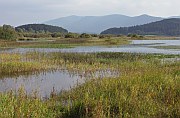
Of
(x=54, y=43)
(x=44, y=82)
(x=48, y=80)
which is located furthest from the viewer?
(x=54, y=43)

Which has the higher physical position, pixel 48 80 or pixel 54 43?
pixel 54 43

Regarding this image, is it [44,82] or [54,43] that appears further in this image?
[54,43]

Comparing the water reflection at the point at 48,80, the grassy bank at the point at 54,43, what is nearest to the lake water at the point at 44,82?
the water reflection at the point at 48,80

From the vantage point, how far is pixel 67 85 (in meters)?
16.1

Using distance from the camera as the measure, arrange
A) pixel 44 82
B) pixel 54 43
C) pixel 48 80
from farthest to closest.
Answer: pixel 54 43 → pixel 48 80 → pixel 44 82

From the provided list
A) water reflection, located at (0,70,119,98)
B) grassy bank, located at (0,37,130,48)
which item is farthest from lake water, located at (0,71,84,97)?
grassy bank, located at (0,37,130,48)

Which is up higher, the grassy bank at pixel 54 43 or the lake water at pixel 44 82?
the grassy bank at pixel 54 43

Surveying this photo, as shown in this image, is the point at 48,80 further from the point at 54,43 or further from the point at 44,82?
the point at 54,43

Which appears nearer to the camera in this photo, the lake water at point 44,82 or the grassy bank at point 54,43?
the lake water at point 44,82

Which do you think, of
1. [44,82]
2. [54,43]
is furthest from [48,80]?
[54,43]

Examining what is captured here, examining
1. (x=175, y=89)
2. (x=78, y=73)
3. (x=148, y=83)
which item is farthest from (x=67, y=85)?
(x=175, y=89)

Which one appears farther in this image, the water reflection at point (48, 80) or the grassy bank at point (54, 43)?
the grassy bank at point (54, 43)

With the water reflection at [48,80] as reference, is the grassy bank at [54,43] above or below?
above

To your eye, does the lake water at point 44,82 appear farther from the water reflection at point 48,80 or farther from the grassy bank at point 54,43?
the grassy bank at point 54,43
